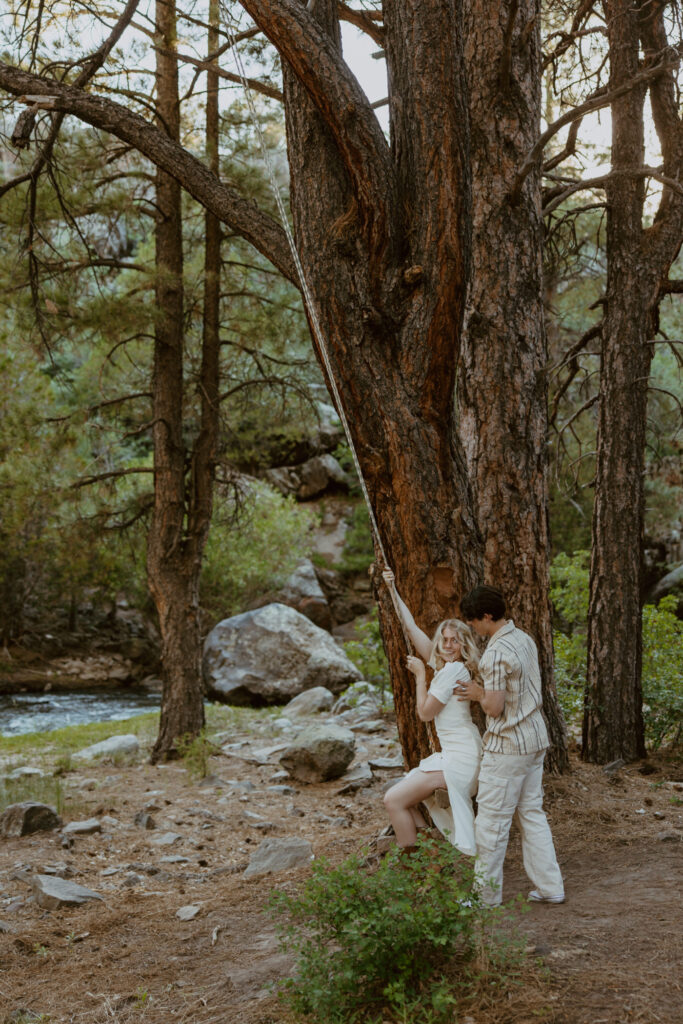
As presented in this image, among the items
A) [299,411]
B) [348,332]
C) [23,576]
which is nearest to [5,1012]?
[348,332]

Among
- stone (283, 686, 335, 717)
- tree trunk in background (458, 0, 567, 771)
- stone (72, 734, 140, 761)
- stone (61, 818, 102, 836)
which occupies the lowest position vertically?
stone (283, 686, 335, 717)

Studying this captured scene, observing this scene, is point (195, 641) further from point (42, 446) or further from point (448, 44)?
point (448, 44)

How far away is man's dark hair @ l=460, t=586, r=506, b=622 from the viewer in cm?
400

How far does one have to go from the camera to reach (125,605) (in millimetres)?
21906

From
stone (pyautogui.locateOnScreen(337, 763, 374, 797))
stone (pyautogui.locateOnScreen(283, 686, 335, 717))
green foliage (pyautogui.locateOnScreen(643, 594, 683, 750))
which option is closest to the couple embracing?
stone (pyautogui.locateOnScreen(337, 763, 374, 797))

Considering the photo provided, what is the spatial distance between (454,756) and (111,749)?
265 inches

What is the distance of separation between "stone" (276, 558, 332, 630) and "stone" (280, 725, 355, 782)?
39.2 ft

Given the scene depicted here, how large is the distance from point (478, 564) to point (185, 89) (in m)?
7.57

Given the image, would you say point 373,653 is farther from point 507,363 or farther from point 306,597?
point 306,597

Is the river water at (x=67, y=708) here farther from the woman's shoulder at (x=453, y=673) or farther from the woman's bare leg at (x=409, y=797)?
the woman's shoulder at (x=453, y=673)

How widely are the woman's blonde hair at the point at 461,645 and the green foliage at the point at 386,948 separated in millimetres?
1090

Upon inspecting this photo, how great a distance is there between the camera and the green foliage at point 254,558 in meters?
18.8

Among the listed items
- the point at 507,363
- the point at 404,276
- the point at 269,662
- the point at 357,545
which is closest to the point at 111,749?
the point at 269,662

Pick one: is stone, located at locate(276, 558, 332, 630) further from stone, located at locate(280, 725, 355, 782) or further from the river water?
stone, located at locate(280, 725, 355, 782)
